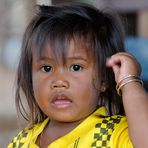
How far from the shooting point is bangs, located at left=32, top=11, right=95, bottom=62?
72.9 inches

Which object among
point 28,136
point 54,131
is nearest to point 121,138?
point 54,131

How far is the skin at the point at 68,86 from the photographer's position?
182 cm

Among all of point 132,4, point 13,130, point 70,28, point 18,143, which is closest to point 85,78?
point 70,28

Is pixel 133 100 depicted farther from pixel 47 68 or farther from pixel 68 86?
pixel 47 68

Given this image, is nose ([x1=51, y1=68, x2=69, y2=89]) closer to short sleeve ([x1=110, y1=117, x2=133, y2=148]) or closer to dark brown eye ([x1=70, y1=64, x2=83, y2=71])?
dark brown eye ([x1=70, y1=64, x2=83, y2=71])

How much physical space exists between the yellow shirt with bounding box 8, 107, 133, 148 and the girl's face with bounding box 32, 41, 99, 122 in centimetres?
4

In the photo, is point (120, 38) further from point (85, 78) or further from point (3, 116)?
point (3, 116)

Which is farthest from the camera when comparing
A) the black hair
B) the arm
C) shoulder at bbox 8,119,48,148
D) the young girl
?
shoulder at bbox 8,119,48,148

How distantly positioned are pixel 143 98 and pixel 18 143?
0.58 metres

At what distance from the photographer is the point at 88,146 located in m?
1.81

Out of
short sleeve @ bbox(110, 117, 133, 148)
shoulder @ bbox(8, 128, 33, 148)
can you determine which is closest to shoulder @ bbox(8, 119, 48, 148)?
shoulder @ bbox(8, 128, 33, 148)

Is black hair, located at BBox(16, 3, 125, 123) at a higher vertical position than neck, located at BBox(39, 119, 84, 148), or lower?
higher

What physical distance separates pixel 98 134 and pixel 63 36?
13.4 inches

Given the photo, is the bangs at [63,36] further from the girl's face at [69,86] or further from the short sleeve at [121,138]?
the short sleeve at [121,138]
